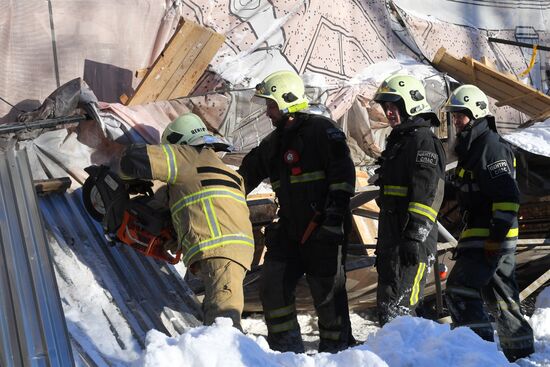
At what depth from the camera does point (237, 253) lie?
4691 mm

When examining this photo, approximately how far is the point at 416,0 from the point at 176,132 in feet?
20.5

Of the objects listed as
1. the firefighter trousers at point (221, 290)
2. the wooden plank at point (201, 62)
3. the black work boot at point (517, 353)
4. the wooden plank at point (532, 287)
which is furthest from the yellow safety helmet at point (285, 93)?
the wooden plank at point (532, 287)

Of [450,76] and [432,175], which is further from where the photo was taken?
[450,76]

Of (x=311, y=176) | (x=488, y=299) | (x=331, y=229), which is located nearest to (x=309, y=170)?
(x=311, y=176)

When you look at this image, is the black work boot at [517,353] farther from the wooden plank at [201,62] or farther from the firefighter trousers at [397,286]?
the wooden plank at [201,62]

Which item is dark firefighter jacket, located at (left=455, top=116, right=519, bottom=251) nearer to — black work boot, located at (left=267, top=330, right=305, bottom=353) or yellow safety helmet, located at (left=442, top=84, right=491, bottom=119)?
yellow safety helmet, located at (left=442, top=84, right=491, bottom=119)

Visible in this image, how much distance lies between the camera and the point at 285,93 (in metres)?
5.44

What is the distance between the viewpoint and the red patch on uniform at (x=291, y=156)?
5312mm

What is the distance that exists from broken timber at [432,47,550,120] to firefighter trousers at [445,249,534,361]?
3.84m

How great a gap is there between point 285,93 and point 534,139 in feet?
9.51

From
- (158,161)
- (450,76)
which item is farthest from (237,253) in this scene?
(450,76)

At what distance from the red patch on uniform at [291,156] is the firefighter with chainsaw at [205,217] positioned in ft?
2.07

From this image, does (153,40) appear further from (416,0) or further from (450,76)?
(416,0)

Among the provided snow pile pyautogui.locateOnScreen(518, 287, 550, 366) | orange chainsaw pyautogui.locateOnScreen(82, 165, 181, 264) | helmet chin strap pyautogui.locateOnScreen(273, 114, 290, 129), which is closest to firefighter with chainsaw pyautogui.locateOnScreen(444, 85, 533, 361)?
snow pile pyautogui.locateOnScreen(518, 287, 550, 366)
